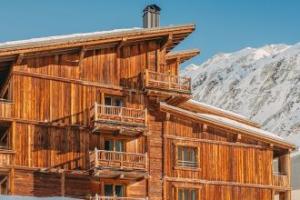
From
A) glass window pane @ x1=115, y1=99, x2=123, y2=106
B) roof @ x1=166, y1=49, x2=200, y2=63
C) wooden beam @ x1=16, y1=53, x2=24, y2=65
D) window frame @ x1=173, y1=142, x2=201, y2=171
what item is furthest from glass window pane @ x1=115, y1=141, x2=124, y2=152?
roof @ x1=166, y1=49, x2=200, y2=63

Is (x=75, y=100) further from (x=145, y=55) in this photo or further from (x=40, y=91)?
(x=145, y=55)

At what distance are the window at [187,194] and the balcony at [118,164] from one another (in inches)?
130

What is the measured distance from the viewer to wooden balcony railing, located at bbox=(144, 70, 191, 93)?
47.4 meters

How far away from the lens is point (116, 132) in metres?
45.6

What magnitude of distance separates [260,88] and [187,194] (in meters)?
107

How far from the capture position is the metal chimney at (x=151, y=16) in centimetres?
5141

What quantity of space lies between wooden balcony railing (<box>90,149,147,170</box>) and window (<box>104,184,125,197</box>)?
174 centimetres

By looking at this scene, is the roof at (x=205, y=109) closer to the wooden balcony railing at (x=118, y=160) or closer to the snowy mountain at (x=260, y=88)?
the wooden balcony railing at (x=118, y=160)

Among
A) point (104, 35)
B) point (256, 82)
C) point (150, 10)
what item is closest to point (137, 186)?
point (104, 35)

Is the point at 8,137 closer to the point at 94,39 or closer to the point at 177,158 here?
the point at 94,39

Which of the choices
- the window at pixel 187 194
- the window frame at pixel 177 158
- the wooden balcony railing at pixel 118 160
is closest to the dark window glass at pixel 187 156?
Result: the window frame at pixel 177 158

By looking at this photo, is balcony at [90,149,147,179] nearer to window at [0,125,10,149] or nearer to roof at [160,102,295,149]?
roof at [160,102,295,149]

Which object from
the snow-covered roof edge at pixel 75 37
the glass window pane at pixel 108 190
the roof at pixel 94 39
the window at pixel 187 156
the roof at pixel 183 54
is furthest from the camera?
the roof at pixel 183 54

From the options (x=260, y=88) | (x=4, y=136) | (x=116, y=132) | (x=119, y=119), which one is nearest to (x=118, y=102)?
(x=119, y=119)
